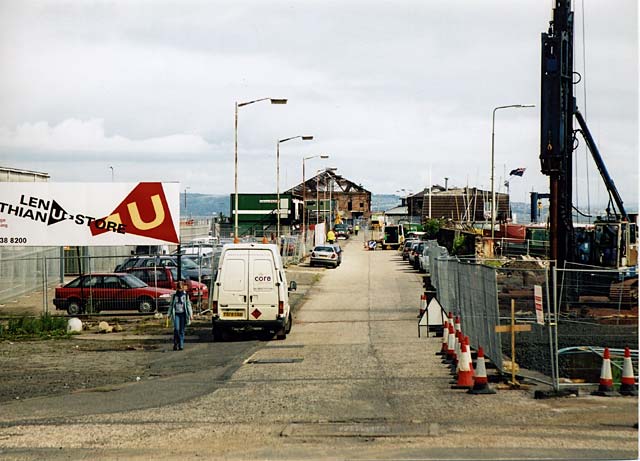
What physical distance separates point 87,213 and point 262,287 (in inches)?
442

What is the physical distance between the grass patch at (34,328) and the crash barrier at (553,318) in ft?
38.3

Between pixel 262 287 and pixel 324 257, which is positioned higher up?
pixel 262 287

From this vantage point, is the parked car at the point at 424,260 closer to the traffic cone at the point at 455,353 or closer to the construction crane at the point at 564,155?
the construction crane at the point at 564,155

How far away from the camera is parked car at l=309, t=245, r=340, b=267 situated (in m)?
62.4

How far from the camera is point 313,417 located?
44.1 feet

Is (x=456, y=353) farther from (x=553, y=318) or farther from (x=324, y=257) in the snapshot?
(x=324, y=257)

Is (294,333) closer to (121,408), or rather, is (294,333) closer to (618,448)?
(121,408)

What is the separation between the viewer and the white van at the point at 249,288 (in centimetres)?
2391

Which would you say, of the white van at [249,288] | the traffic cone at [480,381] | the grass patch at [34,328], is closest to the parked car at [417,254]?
the grass patch at [34,328]

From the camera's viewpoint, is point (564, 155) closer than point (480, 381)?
No

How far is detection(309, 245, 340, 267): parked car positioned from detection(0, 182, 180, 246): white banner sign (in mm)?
30292

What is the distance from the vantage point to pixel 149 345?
24.7 m

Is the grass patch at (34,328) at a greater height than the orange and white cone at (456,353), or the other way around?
the orange and white cone at (456,353)

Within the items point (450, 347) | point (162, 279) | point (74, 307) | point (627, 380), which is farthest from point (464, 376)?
point (162, 279)
